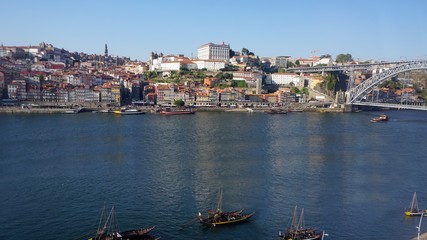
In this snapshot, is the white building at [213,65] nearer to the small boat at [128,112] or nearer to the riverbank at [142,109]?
the riverbank at [142,109]

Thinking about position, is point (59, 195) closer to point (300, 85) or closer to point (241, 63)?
point (300, 85)

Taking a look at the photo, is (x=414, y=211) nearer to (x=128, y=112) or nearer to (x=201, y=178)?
(x=201, y=178)

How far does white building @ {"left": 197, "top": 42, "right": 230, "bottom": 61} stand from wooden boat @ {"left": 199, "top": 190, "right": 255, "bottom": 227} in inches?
1567

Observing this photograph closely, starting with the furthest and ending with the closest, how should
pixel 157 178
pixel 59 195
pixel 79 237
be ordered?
pixel 157 178 < pixel 59 195 < pixel 79 237

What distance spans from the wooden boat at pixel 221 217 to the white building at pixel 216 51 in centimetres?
Result: 3980

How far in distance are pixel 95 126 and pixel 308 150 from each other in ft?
36.5

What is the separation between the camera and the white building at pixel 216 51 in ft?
158

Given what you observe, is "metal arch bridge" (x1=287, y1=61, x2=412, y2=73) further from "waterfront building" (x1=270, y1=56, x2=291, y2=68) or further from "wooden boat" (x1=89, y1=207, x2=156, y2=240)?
"wooden boat" (x1=89, y1=207, x2=156, y2=240)

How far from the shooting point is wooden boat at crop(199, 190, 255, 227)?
29.2ft

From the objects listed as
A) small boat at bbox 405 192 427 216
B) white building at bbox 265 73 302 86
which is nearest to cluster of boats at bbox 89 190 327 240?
small boat at bbox 405 192 427 216

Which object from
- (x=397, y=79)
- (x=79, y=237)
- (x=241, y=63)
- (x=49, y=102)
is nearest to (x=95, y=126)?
(x=49, y=102)

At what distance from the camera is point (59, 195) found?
10.4m

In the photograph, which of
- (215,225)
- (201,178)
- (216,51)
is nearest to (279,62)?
(216,51)

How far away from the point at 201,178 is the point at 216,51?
1487 inches
